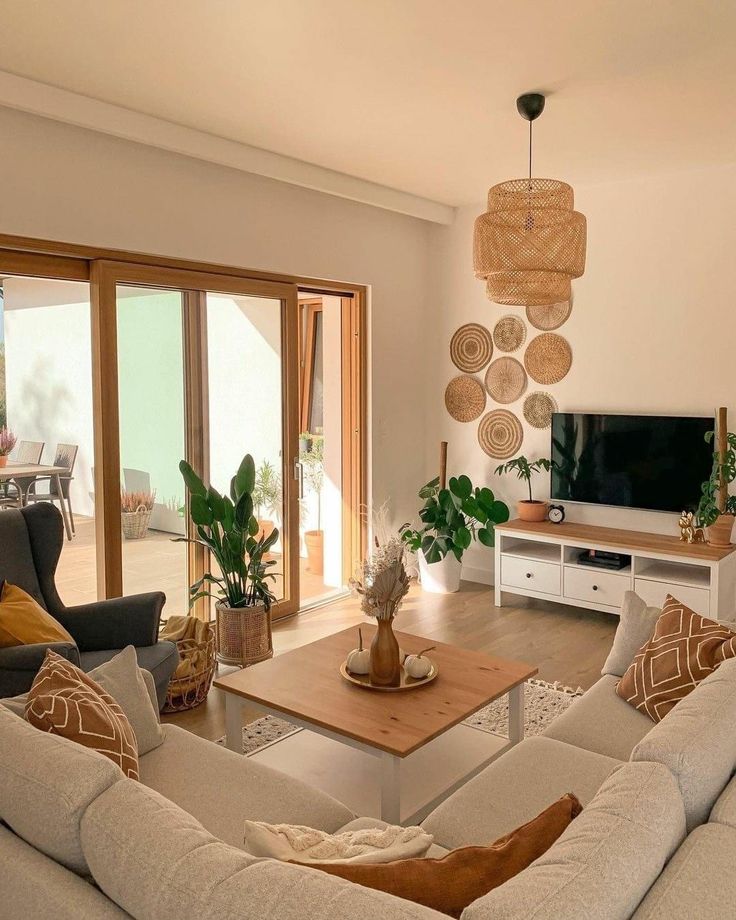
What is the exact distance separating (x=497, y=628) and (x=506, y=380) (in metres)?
1.77

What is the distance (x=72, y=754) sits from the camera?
1.61m

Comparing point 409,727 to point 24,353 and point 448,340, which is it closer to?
point 24,353

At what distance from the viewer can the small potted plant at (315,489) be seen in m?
6.17

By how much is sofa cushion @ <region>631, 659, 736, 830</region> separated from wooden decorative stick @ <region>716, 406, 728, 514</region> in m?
3.08

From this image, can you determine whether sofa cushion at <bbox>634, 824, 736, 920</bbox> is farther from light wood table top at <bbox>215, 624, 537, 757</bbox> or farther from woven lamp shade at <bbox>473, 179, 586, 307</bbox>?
woven lamp shade at <bbox>473, 179, 586, 307</bbox>

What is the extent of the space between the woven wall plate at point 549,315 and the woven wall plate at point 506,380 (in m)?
0.30

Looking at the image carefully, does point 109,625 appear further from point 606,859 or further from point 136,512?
point 606,859

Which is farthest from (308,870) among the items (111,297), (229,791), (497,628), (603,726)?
(497,628)

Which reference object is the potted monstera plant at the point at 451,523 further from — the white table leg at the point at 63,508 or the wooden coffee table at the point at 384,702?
the white table leg at the point at 63,508

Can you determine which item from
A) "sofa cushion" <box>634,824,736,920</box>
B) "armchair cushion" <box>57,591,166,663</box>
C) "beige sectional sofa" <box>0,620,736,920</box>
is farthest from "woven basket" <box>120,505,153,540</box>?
"sofa cushion" <box>634,824,736,920</box>

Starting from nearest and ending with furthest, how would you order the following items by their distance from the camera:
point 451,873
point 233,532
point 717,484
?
point 451,873
point 233,532
point 717,484

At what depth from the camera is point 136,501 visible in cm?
430

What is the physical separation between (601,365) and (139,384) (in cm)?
289

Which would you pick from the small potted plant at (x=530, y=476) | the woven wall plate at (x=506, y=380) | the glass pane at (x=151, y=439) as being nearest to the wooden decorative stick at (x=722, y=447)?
the small potted plant at (x=530, y=476)
